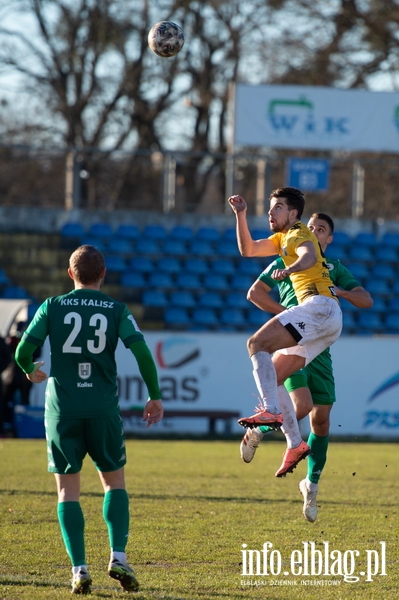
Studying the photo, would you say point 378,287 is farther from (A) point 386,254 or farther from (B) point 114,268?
(B) point 114,268

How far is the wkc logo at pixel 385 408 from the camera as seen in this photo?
17.7m

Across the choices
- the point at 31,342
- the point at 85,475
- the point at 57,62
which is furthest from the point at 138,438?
the point at 57,62

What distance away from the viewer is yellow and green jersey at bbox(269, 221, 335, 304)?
24.4 feet

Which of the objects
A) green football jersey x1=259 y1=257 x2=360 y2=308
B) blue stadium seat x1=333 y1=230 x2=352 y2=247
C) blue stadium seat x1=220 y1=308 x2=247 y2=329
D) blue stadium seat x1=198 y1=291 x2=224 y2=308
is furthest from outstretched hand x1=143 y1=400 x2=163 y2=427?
blue stadium seat x1=333 y1=230 x2=352 y2=247

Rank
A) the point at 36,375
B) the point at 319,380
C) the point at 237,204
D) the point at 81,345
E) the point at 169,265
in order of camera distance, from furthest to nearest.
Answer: the point at 169,265
the point at 319,380
the point at 237,204
the point at 36,375
the point at 81,345

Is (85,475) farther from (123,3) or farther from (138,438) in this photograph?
(123,3)

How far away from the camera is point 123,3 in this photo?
30.1 meters

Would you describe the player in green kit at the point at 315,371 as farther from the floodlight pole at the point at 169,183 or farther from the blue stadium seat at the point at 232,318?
the floodlight pole at the point at 169,183

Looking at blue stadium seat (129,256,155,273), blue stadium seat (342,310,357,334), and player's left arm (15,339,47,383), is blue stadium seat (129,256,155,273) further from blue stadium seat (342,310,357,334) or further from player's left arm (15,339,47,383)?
player's left arm (15,339,47,383)

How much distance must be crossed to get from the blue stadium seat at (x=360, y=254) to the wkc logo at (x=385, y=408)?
5.13 meters

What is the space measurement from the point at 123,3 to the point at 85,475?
2148 centimetres

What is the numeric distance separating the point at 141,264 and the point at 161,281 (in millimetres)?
659

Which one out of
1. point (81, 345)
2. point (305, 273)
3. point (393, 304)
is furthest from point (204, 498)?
point (393, 304)

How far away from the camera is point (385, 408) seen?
701 inches
